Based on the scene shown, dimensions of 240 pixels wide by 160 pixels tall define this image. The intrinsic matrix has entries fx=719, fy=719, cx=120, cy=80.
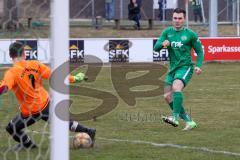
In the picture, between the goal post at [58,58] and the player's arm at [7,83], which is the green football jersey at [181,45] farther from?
→ the goal post at [58,58]

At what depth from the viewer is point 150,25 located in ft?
103

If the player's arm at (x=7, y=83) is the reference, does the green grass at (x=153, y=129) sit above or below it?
below

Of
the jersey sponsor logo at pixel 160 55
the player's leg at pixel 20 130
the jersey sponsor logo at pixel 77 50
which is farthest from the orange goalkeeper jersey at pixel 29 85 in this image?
the jersey sponsor logo at pixel 160 55

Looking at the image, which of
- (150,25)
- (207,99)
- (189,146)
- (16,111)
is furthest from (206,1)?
(189,146)

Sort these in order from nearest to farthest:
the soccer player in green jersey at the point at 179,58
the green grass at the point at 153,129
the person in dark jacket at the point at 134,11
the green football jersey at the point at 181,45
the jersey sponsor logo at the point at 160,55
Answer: the green grass at the point at 153,129
the soccer player in green jersey at the point at 179,58
the green football jersey at the point at 181,45
the jersey sponsor logo at the point at 160,55
the person in dark jacket at the point at 134,11

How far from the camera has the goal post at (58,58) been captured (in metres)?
4.61

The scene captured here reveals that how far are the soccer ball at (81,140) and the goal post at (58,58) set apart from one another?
379cm

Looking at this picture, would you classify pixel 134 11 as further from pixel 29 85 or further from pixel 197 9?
pixel 29 85

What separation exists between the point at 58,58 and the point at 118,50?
17919mm

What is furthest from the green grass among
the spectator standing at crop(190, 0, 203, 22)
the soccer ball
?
the spectator standing at crop(190, 0, 203, 22)

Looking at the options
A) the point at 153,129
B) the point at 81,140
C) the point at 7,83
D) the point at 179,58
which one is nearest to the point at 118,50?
the point at 179,58

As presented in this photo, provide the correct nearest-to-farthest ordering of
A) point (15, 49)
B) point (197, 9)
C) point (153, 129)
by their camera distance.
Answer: point (15, 49) < point (153, 129) < point (197, 9)

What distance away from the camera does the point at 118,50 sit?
22562 millimetres

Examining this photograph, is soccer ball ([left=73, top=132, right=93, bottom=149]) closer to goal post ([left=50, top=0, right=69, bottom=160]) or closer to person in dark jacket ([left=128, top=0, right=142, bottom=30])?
goal post ([left=50, top=0, right=69, bottom=160])
